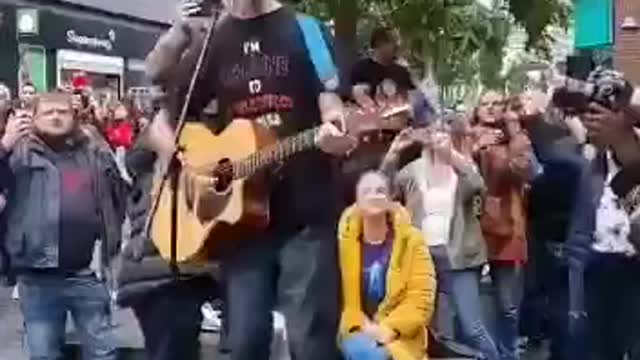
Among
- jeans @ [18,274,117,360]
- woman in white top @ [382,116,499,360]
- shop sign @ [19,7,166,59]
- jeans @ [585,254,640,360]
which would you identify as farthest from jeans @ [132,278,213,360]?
shop sign @ [19,7,166,59]

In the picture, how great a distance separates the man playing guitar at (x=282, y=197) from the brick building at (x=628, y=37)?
2045cm

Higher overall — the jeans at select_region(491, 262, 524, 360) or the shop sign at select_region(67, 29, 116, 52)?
the shop sign at select_region(67, 29, 116, 52)

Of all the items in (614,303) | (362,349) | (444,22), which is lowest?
(362,349)

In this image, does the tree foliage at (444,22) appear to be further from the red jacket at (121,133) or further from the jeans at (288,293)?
the jeans at (288,293)

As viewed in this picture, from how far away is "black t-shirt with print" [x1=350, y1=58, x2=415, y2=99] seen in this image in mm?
8789

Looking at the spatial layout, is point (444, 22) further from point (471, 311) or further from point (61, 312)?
point (61, 312)

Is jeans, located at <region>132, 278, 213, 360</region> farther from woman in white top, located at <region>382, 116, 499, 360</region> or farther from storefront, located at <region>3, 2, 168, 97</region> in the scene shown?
storefront, located at <region>3, 2, 168, 97</region>

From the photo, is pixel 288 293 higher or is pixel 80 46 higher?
pixel 80 46

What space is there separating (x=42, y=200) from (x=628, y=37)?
20011 millimetres

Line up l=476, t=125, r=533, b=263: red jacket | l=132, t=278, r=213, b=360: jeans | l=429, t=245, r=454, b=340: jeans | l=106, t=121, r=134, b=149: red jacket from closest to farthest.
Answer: l=132, t=278, r=213, b=360: jeans, l=429, t=245, r=454, b=340: jeans, l=476, t=125, r=533, b=263: red jacket, l=106, t=121, r=134, b=149: red jacket

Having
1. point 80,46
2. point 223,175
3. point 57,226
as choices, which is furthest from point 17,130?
point 80,46

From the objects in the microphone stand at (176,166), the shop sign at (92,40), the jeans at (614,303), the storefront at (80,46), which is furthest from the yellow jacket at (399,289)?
the shop sign at (92,40)

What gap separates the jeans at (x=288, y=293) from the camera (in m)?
5.25

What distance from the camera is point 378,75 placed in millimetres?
9023
